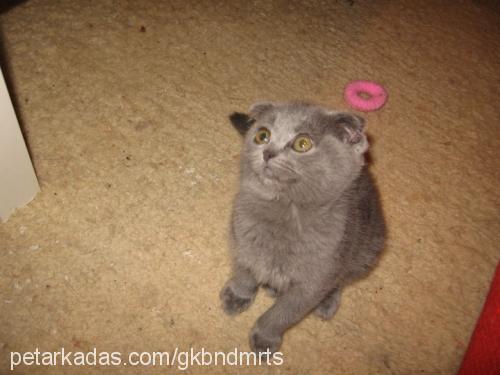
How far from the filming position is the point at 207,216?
1.51m

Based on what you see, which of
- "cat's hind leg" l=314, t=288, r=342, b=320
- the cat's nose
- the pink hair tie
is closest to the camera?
the cat's nose

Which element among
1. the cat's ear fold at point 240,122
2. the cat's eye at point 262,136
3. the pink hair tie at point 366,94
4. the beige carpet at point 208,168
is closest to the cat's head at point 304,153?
the cat's eye at point 262,136

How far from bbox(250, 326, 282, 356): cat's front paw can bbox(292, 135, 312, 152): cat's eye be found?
0.54 m

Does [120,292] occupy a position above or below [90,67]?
below

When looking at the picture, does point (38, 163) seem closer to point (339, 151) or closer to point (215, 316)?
point (215, 316)

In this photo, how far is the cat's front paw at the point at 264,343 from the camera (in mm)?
1243

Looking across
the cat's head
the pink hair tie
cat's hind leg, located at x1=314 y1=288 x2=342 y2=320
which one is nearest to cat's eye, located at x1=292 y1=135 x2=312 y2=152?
the cat's head

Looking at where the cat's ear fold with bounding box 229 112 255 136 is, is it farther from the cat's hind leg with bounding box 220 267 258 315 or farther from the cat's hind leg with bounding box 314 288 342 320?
the cat's hind leg with bounding box 314 288 342 320

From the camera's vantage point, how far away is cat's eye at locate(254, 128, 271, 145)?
1.04 m

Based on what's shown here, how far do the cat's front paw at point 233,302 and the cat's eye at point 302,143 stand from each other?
0.53 m

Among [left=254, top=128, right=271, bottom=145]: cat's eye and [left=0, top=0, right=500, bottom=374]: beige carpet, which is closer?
[left=254, top=128, right=271, bottom=145]: cat's eye

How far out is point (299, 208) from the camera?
3.50 feet

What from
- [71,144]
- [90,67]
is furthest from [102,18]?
[71,144]

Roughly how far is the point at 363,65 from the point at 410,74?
0.21 meters
